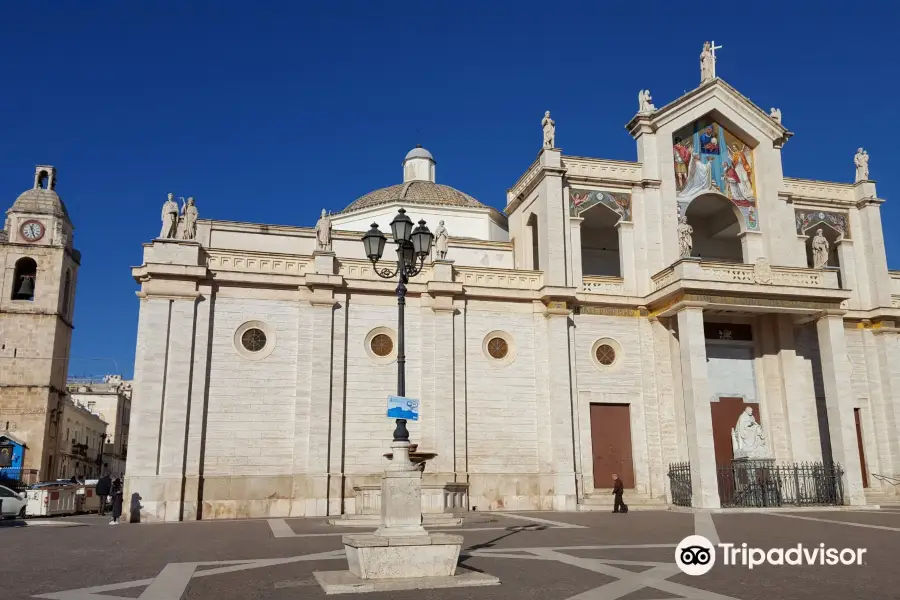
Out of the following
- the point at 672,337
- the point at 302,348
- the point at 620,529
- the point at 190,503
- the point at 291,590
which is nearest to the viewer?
the point at 291,590

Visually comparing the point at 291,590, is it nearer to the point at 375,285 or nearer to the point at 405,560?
the point at 405,560

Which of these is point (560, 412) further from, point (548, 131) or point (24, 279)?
point (24, 279)

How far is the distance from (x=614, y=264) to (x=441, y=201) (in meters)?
8.84

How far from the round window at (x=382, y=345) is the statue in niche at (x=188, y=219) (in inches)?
296

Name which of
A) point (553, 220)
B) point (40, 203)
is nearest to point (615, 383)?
point (553, 220)

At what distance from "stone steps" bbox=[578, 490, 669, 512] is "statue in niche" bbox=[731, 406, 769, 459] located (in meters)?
3.42

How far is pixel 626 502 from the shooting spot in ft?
90.1

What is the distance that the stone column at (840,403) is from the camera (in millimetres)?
27359

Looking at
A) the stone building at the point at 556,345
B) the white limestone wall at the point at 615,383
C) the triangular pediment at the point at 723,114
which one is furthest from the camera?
the triangular pediment at the point at 723,114

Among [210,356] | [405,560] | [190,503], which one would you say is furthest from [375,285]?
[405,560]

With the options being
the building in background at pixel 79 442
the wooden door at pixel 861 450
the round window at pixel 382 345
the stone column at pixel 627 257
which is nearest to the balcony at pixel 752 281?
the stone column at pixel 627 257

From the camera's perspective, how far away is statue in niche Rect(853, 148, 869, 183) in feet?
111

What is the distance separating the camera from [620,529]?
61.6 feet

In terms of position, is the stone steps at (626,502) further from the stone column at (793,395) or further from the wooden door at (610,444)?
the stone column at (793,395)
